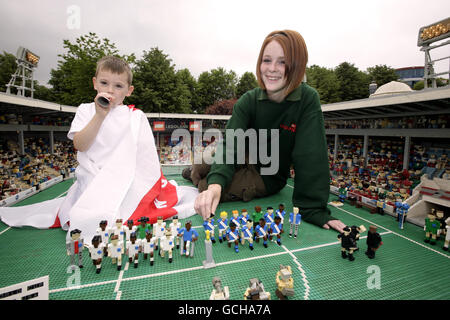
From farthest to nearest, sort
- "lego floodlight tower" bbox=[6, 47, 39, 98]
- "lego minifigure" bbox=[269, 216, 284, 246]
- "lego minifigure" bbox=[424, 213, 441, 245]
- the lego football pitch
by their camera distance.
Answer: "lego floodlight tower" bbox=[6, 47, 39, 98]
"lego minifigure" bbox=[424, 213, 441, 245]
"lego minifigure" bbox=[269, 216, 284, 246]
the lego football pitch

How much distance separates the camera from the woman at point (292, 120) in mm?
2939

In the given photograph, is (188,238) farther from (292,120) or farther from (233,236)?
(292,120)

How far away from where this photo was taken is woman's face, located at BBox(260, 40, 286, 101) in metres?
2.96

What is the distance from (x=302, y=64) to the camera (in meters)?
2.97

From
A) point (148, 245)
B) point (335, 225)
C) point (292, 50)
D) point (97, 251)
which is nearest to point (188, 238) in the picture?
point (148, 245)

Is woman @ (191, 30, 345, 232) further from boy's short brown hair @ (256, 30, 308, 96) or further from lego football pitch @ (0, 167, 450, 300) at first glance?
lego football pitch @ (0, 167, 450, 300)

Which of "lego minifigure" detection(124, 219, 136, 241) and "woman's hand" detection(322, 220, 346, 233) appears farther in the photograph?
"woman's hand" detection(322, 220, 346, 233)

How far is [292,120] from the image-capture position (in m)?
3.55

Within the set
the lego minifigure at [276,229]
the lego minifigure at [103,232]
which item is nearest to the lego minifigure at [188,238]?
the lego minifigure at [103,232]

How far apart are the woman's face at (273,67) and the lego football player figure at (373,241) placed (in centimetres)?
261

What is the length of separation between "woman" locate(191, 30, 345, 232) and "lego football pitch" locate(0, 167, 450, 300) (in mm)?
586

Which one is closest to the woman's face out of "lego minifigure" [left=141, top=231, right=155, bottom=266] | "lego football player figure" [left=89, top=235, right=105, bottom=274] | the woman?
the woman
